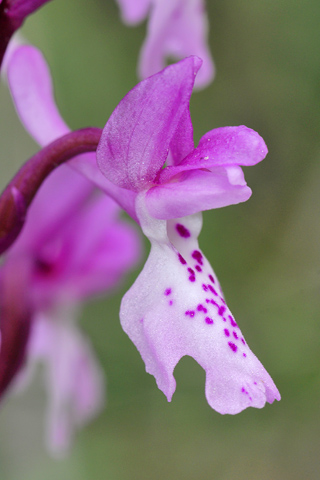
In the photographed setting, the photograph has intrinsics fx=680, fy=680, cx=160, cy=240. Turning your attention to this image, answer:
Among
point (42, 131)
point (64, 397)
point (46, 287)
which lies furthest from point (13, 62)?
point (64, 397)

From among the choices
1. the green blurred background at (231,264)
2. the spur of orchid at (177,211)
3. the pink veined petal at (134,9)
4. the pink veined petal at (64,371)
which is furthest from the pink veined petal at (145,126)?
the green blurred background at (231,264)

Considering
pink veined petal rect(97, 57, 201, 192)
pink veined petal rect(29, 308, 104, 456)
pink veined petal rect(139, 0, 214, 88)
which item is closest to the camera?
pink veined petal rect(97, 57, 201, 192)

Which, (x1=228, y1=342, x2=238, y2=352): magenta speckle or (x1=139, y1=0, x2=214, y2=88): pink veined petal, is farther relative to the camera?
(x1=139, y1=0, x2=214, y2=88): pink veined petal

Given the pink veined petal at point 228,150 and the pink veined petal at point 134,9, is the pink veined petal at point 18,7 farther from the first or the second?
the pink veined petal at point 134,9

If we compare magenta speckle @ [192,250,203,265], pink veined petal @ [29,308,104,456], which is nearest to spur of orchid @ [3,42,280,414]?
magenta speckle @ [192,250,203,265]

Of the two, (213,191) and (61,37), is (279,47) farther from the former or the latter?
(213,191)

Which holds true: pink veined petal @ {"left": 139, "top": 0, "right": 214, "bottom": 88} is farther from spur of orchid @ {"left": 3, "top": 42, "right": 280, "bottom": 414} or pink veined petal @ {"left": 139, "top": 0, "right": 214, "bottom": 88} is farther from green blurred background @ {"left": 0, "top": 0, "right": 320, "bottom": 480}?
green blurred background @ {"left": 0, "top": 0, "right": 320, "bottom": 480}

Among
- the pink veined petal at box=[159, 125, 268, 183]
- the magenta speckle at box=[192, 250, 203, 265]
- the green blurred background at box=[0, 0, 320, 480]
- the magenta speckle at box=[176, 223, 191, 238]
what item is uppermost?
the pink veined petal at box=[159, 125, 268, 183]
